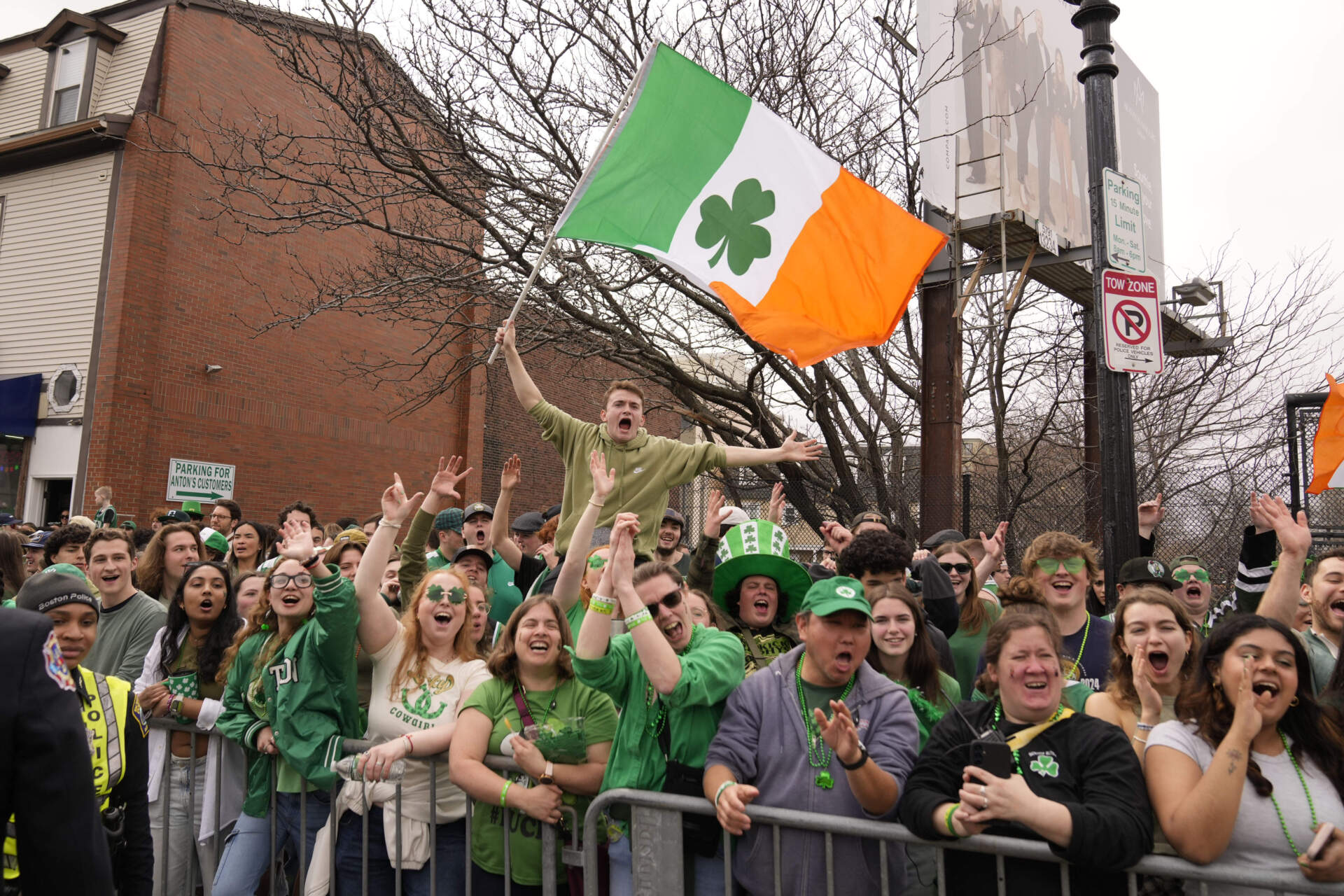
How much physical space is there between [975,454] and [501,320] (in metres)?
7.00

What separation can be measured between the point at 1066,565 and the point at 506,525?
3408mm

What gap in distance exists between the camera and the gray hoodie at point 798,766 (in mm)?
2910

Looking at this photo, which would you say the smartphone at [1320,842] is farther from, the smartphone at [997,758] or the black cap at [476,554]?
the black cap at [476,554]

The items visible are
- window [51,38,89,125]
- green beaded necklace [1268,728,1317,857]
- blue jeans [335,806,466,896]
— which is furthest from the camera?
window [51,38,89,125]

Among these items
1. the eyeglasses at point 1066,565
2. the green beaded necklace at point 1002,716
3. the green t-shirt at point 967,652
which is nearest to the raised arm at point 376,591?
the green beaded necklace at point 1002,716

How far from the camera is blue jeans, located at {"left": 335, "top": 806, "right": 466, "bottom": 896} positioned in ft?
11.9

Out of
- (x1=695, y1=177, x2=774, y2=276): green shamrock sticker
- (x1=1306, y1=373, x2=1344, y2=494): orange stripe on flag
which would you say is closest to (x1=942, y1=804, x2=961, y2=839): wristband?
(x1=695, y1=177, x2=774, y2=276): green shamrock sticker

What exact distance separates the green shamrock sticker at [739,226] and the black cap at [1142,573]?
2.61 m

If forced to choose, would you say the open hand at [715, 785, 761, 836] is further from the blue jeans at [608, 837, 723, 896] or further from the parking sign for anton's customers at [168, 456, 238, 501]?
the parking sign for anton's customers at [168, 456, 238, 501]

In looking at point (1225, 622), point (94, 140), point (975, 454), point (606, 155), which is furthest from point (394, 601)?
point (94, 140)

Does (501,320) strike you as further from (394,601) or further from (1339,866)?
(1339,866)

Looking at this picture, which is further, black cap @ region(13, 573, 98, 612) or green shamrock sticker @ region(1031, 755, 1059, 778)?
black cap @ region(13, 573, 98, 612)

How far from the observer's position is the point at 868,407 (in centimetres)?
1224

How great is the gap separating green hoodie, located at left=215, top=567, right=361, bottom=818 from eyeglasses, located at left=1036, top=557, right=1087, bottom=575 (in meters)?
3.20
